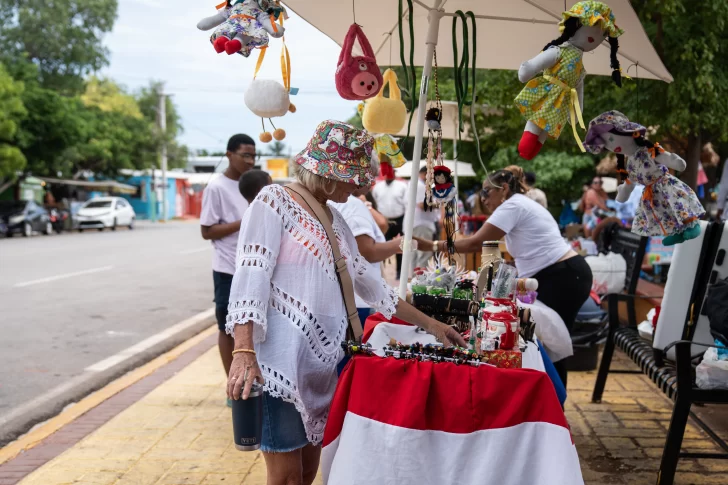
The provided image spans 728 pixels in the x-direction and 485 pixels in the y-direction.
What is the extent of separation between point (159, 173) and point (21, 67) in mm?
27952

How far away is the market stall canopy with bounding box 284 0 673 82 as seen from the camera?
166 inches

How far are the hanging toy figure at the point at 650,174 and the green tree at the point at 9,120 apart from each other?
2915cm

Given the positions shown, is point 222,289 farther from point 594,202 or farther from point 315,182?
point 594,202

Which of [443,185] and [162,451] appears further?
[162,451]

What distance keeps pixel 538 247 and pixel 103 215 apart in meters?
33.1

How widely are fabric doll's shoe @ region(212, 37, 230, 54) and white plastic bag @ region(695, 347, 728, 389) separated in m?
3.17

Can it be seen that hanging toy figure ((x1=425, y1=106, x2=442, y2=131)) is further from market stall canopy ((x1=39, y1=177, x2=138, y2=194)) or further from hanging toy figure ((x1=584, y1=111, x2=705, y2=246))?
market stall canopy ((x1=39, y1=177, x2=138, y2=194))

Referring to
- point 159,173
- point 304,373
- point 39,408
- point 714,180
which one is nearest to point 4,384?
point 39,408

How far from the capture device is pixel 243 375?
2555mm

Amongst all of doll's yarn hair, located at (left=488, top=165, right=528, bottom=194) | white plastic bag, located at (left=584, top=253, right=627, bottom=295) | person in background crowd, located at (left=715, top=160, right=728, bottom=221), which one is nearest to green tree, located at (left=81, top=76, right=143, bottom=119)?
person in background crowd, located at (left=715, top=160, right=728, bottom=221)

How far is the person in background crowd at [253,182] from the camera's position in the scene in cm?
498

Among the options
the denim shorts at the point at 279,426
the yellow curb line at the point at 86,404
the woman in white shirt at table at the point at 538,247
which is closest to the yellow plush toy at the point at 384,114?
the woman in white shirt at table at the point at 538,247

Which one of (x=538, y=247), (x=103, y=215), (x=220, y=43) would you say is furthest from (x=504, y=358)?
(x=103, y=215)

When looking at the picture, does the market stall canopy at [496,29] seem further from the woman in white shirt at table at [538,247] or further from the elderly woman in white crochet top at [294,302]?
the elderly woman in white crochet top at [294,302]
